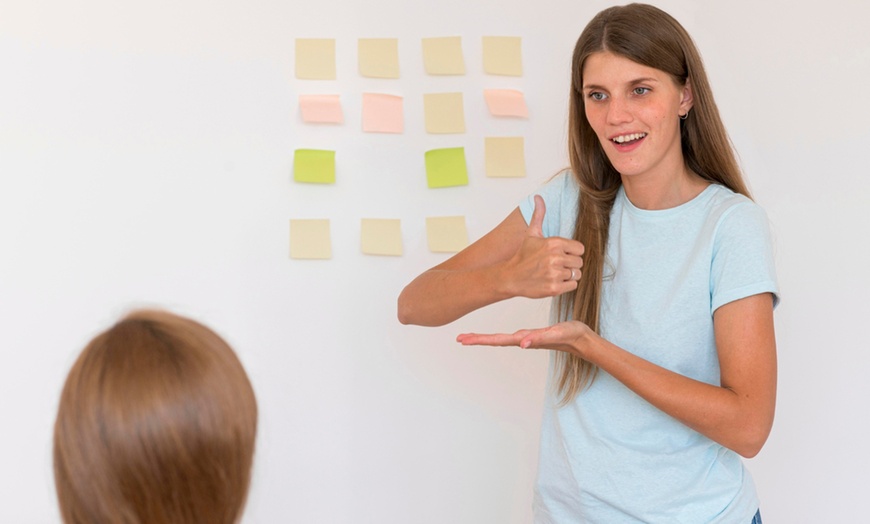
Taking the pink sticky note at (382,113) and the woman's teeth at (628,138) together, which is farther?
the pink sticky note at (382,113)

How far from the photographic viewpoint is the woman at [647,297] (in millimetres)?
1450

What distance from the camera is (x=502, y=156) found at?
2.37 m

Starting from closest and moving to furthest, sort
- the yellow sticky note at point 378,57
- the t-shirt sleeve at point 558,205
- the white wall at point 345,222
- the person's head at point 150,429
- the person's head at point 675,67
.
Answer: the person's head at point 150,429
the person's head at point 675,67
the t-shirt sleeve at point 558,205
the white wall at point 345,222
the yellow sticky note at point 378,57

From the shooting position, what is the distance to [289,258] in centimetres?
231

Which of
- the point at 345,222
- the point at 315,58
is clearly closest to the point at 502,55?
the point at 315,58

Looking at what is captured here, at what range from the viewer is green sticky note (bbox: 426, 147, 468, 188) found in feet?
7.68

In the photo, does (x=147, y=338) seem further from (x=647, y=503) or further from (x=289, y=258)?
(x=289, y=258)

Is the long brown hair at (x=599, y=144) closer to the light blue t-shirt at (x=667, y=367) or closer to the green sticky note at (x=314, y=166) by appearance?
the light blue t-shirt at (x=667, y=367)

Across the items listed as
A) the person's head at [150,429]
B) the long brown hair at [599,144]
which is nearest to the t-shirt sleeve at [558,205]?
the long brown hair at [599,144]

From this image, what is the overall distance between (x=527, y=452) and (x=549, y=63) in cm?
96

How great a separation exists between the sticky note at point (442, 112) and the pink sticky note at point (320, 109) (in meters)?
0.21

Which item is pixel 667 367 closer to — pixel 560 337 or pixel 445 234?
pixel 560 337

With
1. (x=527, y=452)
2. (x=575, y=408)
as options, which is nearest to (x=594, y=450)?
(x=575, y=408)

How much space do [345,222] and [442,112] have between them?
356 mm
